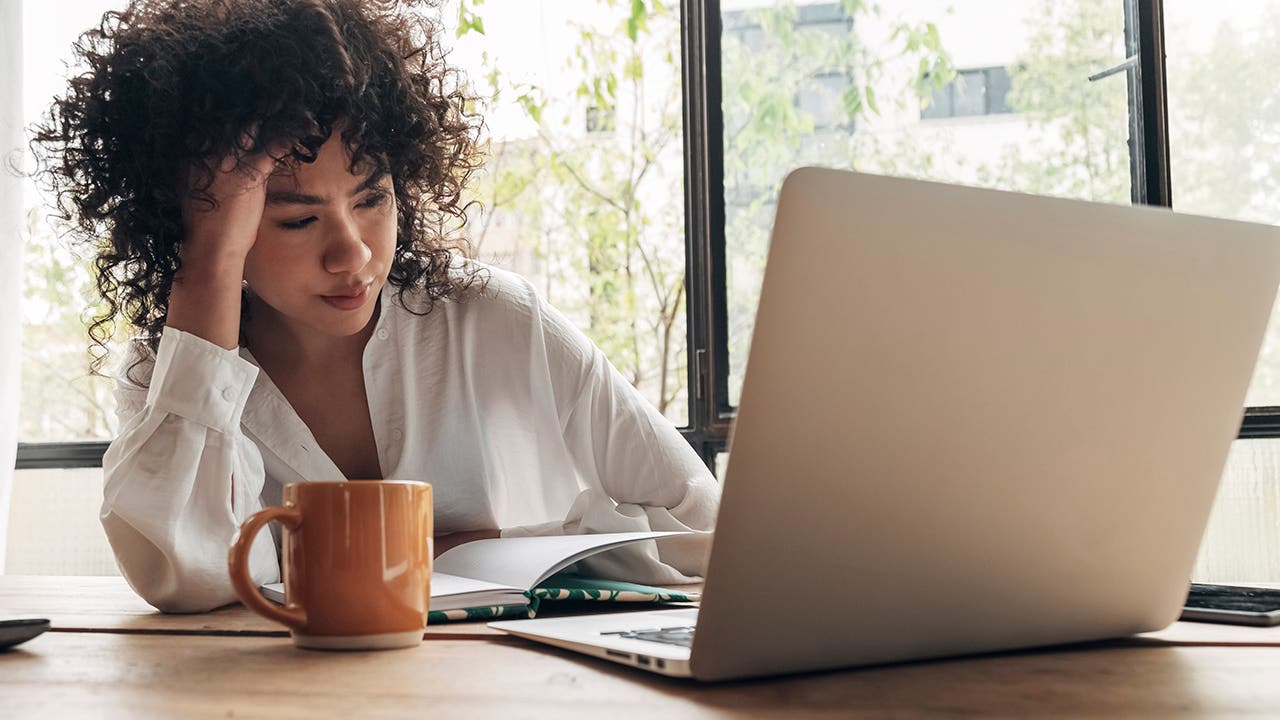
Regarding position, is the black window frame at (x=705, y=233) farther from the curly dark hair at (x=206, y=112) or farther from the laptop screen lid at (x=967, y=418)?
the laptop screen lid at (x=967, y=418)

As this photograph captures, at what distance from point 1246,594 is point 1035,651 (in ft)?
1.15

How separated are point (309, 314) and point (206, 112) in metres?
0.28

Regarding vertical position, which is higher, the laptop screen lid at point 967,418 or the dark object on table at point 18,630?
the laptop screen lid at point 967,418

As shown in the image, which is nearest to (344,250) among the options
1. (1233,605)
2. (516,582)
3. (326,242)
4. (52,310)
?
(326,242)

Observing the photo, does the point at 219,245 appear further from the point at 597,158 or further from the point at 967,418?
the point at 597,158

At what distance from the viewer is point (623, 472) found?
1485 millimetres

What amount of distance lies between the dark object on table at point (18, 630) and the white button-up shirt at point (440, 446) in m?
0.25

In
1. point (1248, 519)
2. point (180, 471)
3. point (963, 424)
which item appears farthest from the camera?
point (1248, 519)

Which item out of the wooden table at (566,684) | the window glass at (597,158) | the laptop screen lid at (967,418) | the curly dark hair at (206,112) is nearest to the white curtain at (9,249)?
the window glass at (597,158)

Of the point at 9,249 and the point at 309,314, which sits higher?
the point at 9,249

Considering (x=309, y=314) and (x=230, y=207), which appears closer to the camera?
(x=230, y=207)

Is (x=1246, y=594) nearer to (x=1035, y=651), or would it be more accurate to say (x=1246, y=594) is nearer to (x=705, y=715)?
(x=1035, y=651)

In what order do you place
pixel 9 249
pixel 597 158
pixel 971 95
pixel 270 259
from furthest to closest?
1. pixel 597 158
2. pixel 9 249
3. pixel 971 95
4. pixel 270 259

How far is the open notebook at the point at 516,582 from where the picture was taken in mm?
843
